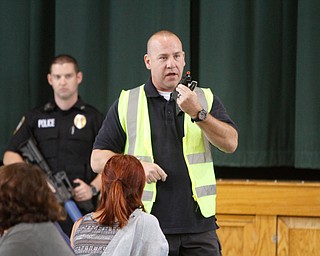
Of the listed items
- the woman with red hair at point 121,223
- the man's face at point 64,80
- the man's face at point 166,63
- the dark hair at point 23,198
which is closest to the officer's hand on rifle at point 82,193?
the man's face at point 64,80

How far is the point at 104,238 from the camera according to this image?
2924mm

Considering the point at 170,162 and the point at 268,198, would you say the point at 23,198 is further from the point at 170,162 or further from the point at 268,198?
the point at 268,198

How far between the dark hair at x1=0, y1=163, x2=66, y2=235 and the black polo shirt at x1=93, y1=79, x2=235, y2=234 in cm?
119

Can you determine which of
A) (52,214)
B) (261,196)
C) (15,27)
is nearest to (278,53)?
(261,196)

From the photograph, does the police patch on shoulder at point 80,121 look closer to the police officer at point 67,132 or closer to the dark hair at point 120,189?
the police officer at point 67,132

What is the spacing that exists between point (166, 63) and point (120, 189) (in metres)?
0.95

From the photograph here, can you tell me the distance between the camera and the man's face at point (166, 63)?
3740 mm

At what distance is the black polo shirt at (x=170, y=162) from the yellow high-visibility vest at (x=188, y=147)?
0.07ft

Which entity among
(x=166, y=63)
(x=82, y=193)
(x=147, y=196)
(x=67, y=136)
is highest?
A: (x=166, y=63)

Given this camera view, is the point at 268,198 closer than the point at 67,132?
Yes

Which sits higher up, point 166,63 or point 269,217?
point 166,63

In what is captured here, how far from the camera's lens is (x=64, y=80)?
16.9 feet

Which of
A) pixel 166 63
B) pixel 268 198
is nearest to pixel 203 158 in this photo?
pixel 166 63

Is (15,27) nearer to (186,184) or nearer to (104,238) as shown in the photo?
(186,184)
